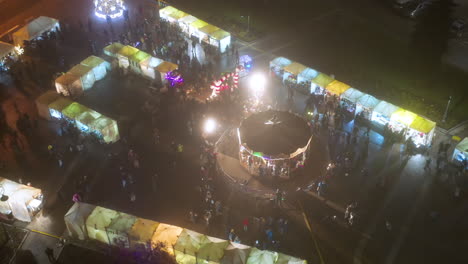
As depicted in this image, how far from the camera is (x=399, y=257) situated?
27.1 metres

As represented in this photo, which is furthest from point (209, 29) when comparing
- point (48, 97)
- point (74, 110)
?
point (48, 97)

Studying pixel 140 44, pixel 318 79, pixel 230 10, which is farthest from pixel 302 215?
pixel 230 10

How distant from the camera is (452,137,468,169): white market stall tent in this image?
1252 inches

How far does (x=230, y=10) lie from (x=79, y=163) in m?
27.1

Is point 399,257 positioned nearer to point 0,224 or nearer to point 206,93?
point 206,93

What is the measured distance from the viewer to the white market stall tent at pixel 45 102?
119 feet

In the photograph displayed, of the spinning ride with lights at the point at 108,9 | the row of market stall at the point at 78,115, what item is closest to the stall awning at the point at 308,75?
the row of market stall at the point at 78,115

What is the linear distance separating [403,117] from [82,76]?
25.8m

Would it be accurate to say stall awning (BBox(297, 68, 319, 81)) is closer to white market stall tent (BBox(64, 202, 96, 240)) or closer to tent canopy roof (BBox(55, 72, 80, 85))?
tent canopy roof (BBox(55, 72, 80, 85))

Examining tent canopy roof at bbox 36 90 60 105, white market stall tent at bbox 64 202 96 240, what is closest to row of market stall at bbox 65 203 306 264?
white market stall tent at bbox 64 202 96 240

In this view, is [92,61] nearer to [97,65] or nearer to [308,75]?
[97,65]

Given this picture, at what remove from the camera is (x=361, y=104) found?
35.7 m

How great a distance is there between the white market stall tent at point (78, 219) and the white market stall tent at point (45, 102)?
1135cm

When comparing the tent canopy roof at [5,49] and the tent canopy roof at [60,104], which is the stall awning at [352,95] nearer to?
the tent canopy roof at [60,104]
